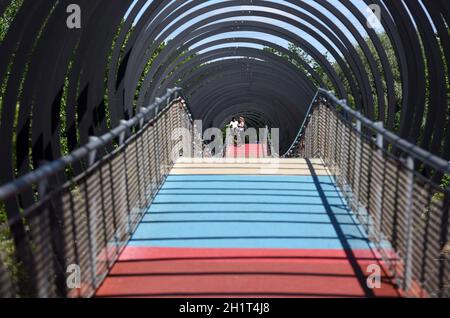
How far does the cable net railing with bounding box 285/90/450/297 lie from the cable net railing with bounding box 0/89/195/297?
219 cm

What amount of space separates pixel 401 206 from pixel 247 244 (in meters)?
1.61

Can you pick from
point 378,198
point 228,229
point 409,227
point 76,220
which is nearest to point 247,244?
point 228,229

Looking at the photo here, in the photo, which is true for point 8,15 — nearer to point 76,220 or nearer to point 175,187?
point 175,187

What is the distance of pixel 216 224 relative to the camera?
6.60 meters

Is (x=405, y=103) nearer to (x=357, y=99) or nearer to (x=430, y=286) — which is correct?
(x=357, y=99)

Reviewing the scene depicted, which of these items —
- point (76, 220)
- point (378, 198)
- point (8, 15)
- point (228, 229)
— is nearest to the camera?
point (76, 220)

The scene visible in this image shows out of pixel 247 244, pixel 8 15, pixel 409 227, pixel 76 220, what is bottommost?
pixel 247 244

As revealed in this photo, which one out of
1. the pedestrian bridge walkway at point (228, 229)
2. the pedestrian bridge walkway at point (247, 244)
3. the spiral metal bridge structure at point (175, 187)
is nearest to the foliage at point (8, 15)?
the spiral metal bridge structure at point (175, 187)

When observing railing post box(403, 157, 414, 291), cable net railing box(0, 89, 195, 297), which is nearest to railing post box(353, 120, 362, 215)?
railing post box(403, 157, 414, 291)

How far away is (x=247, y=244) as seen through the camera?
Answer: 585 centimetres

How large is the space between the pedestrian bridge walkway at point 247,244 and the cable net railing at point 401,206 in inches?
6.8

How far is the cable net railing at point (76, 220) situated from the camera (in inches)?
141

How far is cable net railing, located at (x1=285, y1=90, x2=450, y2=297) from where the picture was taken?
411cm
